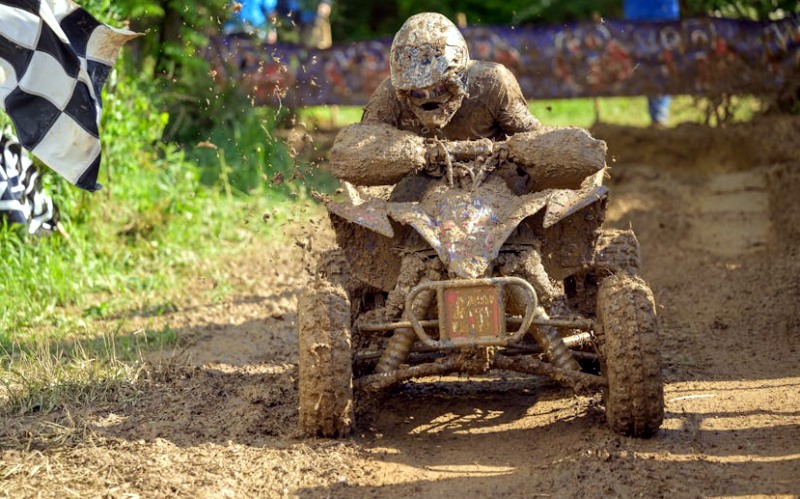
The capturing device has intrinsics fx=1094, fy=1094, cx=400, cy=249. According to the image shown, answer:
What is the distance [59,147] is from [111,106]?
2420mm

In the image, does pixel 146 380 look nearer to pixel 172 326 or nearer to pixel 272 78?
pixel 172 326

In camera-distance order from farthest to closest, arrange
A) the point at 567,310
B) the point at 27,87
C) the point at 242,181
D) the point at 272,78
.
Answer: the point at 272,78 → the point at 242,181 → the point at 27,87 → the point at 567,310

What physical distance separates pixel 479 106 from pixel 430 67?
632 mm

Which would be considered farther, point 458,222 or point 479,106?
point 479,106

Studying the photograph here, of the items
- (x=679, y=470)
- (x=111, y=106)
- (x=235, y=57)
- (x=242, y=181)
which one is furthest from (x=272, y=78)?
(x=679, y=470)

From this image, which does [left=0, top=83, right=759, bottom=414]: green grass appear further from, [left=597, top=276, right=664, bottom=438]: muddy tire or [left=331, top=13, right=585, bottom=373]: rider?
[left=597, top=276, right=664, bottom=438]: muddy tire

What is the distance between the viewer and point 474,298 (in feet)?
16.4

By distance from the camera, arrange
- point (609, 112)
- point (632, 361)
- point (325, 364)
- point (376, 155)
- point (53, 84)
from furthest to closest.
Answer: point (609, 112) → point (53, 84) → point (376, 155) → point (325, 364) → point (632, 361)

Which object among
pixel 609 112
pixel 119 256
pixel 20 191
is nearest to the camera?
pixel 20 191

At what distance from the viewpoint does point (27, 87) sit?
6.86 meters

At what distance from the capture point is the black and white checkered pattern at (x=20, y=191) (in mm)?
8180

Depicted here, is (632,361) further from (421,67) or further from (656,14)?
(656,14)

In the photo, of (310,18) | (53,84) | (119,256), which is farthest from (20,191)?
(310,18)

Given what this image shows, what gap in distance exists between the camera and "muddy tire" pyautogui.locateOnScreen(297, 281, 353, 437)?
5070 millimetres
